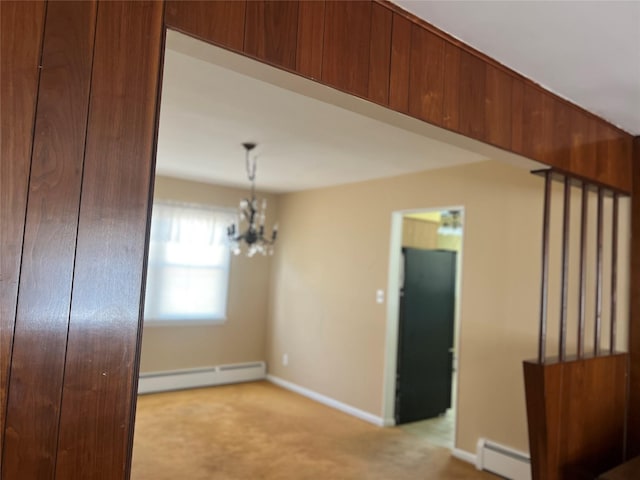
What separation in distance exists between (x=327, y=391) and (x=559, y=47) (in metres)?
4.20

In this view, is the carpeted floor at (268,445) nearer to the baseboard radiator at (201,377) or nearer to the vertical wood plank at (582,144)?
the baseboard radiator at (201,377)

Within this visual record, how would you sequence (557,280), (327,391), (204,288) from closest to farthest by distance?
1. (557,280)
2. (327,391)
3. (204,288)

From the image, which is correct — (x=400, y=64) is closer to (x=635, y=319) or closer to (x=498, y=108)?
(x=498, y=108)

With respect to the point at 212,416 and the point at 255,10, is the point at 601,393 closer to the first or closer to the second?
the point at 255,10

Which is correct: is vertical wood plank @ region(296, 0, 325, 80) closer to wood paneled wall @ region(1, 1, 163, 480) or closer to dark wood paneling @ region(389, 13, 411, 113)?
dark wood paneling @ region(389, 13, 411, 113)

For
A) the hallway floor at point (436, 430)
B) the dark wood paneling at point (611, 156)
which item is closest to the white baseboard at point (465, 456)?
the hallway floor at point (436, 430)

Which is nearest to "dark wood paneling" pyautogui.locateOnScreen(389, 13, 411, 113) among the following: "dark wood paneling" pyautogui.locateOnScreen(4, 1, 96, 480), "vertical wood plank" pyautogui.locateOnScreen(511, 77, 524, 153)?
"vertical wood plank" pyautogui.locateOnScreen(511, 77, 524, 153)

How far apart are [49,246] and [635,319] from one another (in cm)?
318

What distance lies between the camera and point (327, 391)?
5.20 meters

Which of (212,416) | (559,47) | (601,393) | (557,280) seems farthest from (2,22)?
(212,416)

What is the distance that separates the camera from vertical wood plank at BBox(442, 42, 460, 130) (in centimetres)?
179

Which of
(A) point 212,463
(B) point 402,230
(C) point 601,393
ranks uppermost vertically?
(B) point 402,230

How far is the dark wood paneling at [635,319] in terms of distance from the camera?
9.26 feet

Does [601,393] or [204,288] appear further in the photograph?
[204,288]
